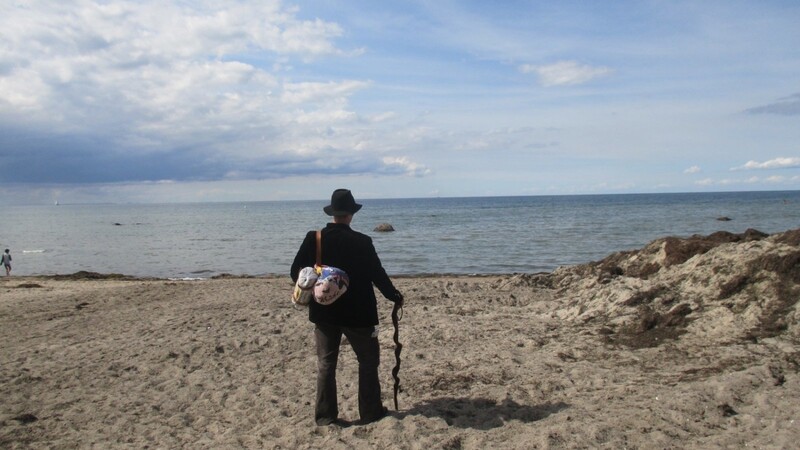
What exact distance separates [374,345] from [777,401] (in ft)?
11.5

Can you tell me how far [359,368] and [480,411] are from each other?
127cm

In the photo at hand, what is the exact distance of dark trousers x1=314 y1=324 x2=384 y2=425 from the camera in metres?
5.16

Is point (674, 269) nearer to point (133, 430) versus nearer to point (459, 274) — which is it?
point (133, 430)

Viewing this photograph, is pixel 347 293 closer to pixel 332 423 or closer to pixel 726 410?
pixel 332 423

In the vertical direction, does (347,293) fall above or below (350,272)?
below

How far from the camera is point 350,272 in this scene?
5.09 meters

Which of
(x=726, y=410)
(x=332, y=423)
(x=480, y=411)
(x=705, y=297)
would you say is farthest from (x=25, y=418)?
(x=705, y=297)

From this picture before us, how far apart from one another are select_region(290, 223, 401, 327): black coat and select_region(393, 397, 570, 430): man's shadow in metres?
1.19

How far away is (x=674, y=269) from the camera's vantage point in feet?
32.4

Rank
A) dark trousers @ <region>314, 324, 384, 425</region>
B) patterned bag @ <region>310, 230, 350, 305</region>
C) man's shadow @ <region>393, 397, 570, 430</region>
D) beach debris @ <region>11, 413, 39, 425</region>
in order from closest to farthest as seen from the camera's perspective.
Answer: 1. patterned bag @ <region>310, 230, 350, 305</region>
2. dark trousers @ <region>314, 324, 384, 425</region>
3. man's shadow @ <region>393, 397, 570, 430</region>
4. beach debris @ <region>11, 413, 39, 425</region>

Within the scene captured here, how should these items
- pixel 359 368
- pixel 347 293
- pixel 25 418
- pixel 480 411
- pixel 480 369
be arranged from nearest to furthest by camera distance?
pixel 347 293 → pixel 359 368 → pixel 480 411 → pixel 25 418 → pixel 480 369

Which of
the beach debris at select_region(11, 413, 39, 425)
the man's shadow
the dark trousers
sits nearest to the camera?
the dark trousers

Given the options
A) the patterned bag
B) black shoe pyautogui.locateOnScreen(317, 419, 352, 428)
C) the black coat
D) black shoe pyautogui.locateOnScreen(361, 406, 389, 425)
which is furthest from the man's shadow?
the patterned bag

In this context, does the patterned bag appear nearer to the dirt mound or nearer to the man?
the man
